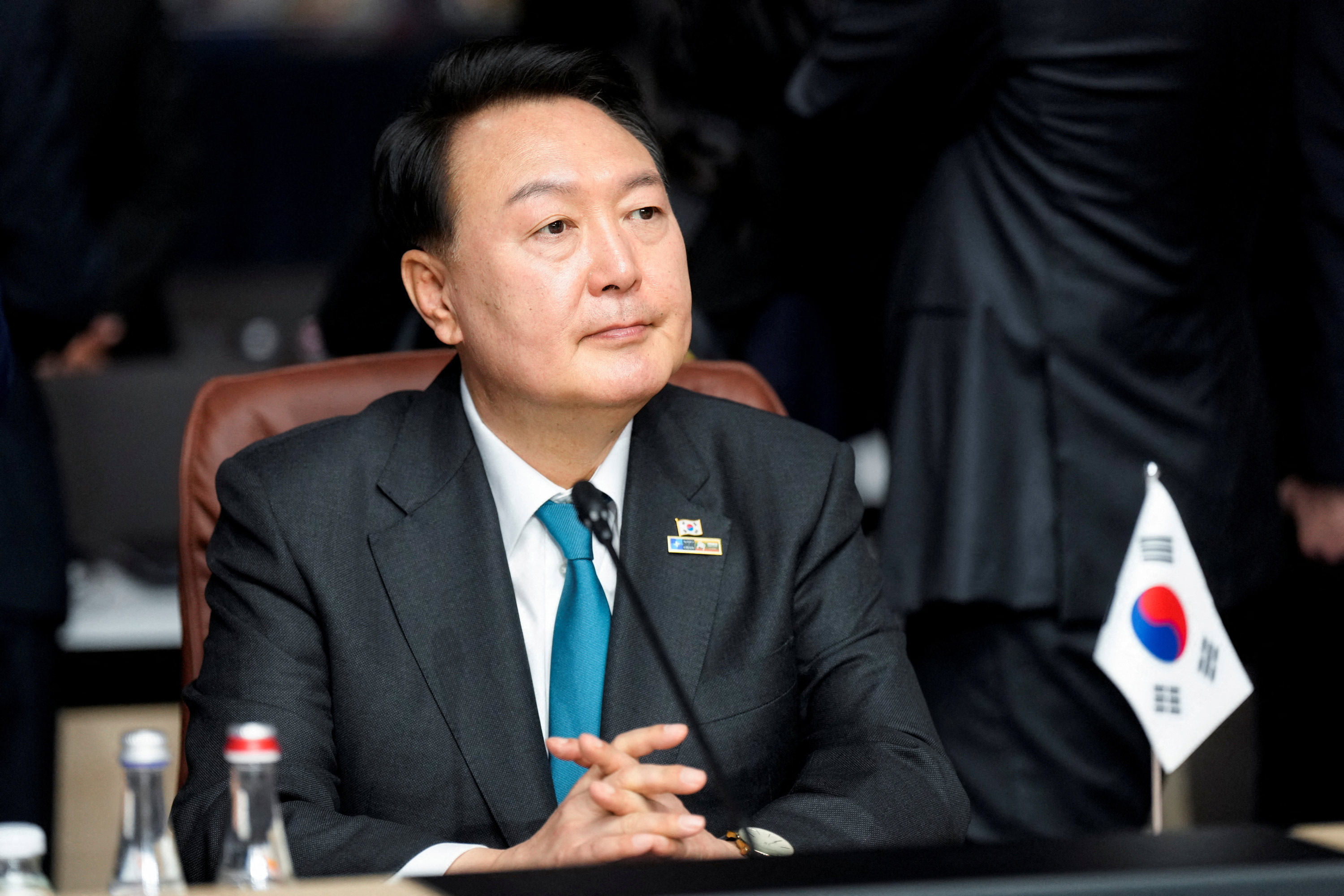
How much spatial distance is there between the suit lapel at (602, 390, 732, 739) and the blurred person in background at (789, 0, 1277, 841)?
0.69 m

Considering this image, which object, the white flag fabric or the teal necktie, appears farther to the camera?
the white flag fabric

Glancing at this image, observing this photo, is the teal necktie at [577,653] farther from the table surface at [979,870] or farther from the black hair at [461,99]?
the table surface at [979,870]

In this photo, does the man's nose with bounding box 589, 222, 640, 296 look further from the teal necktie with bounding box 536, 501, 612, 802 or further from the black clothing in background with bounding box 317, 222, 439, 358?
the black clothing in background with bounding box 317, 222, 439, 358

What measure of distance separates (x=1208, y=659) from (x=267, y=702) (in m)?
1.03

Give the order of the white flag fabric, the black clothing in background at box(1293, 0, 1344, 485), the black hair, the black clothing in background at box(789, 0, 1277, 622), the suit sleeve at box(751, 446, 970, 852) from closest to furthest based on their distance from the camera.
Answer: the suit sleeve at box(751, 446, 970, 852) → the black hair → the white flag fabric → the black clothing in background at box(789, 0, 1277, 622) → the black clothing in background at box(1293, 0, 1344, 485)

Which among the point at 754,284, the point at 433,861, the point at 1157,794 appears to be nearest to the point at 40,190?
the point at 754,284

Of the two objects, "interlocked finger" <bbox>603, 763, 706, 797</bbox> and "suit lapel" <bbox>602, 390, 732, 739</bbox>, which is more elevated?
"suit lapel" <bbox>602, 390, 732, 739</bbox>

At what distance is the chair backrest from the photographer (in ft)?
5.46

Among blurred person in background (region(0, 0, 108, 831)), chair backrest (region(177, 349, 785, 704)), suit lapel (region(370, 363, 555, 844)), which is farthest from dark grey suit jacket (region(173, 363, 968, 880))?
blurred person in background (region(0, 0, 108, 831))

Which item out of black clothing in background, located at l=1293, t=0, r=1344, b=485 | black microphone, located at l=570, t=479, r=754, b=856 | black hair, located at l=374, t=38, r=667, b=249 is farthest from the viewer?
black clothing in background, located at l=1293, t=0, r=1344, b=485

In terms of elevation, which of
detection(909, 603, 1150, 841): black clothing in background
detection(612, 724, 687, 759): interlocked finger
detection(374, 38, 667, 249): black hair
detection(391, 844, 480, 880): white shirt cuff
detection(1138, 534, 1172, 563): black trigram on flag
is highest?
detection(374, 38, 667, 249): black hair

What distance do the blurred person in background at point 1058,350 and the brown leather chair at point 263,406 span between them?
20.0 inches

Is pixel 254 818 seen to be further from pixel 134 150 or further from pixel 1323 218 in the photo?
pixel 134 150

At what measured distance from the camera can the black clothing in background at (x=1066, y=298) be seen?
2170mm
